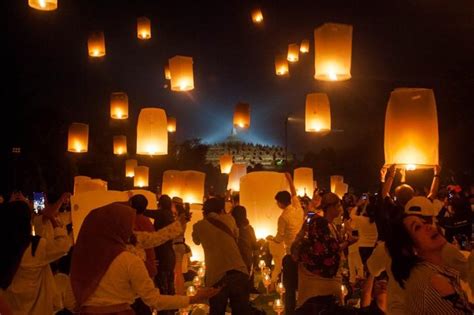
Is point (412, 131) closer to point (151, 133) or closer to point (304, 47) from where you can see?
point (151, 133)

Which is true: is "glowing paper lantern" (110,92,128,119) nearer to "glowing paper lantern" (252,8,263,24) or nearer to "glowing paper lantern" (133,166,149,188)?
"glowing paper lantern" (252,8,263,24)

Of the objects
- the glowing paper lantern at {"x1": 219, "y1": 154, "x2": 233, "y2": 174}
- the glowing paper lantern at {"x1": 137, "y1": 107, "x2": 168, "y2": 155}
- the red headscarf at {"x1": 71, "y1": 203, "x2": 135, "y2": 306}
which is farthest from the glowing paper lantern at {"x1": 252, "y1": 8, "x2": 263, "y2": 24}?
the red headscarf at {"x1": 71, "y1": 203, "x2": 135, "y2": 306}

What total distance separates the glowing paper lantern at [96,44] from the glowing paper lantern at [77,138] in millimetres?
3147

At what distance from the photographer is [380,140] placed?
3189 centimetres

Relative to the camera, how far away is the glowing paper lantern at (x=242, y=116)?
49.5 ft

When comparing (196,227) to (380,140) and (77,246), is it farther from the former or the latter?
(380,140)

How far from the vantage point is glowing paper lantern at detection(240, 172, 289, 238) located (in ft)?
36.9

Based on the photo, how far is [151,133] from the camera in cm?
1066

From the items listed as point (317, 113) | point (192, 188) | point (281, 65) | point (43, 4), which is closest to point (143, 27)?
point (281, 65)

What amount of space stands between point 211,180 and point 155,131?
32.3 m

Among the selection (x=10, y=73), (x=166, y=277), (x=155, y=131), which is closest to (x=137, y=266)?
(x=166, y=277)

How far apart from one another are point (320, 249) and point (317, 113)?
5.64m

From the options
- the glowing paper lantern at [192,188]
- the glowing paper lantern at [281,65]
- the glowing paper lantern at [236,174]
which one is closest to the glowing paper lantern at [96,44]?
the glowing paper lantern at [192,188]

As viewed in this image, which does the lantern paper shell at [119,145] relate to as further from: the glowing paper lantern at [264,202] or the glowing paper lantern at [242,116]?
the glowing paper lantern at [264,202]
